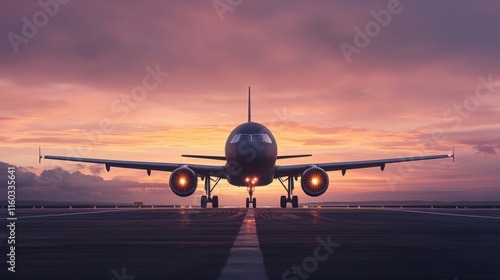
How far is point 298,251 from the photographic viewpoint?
11172mm

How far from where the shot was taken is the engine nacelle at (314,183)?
45.8m

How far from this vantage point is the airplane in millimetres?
44812

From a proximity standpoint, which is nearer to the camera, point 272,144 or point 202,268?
point 202,268

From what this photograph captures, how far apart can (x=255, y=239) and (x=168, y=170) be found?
3902cm

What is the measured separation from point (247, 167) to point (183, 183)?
410 cm

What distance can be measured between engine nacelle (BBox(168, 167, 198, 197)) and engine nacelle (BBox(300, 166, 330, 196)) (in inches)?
270

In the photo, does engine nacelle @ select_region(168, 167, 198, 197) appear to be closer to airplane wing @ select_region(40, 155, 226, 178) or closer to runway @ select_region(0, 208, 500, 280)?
airplane wing @ select_region(40, 155, 226, 178)

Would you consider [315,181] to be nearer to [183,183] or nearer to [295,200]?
[295,200]

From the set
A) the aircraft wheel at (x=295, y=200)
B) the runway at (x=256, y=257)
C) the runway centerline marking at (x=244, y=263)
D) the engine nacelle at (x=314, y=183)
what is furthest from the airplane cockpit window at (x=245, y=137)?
the runway centerline marking at (x=244, y=263)

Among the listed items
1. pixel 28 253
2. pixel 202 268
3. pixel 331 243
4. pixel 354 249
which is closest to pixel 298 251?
pixel 354 249

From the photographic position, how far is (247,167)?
1790 inches

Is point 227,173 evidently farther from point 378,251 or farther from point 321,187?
point 378,251

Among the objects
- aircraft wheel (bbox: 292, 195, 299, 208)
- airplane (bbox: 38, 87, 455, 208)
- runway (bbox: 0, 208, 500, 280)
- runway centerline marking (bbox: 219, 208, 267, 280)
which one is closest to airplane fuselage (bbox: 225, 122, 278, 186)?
airplane (bbox: 38, 87, 455, 208)

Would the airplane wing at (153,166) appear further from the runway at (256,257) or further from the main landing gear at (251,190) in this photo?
the runway at (256,257)
